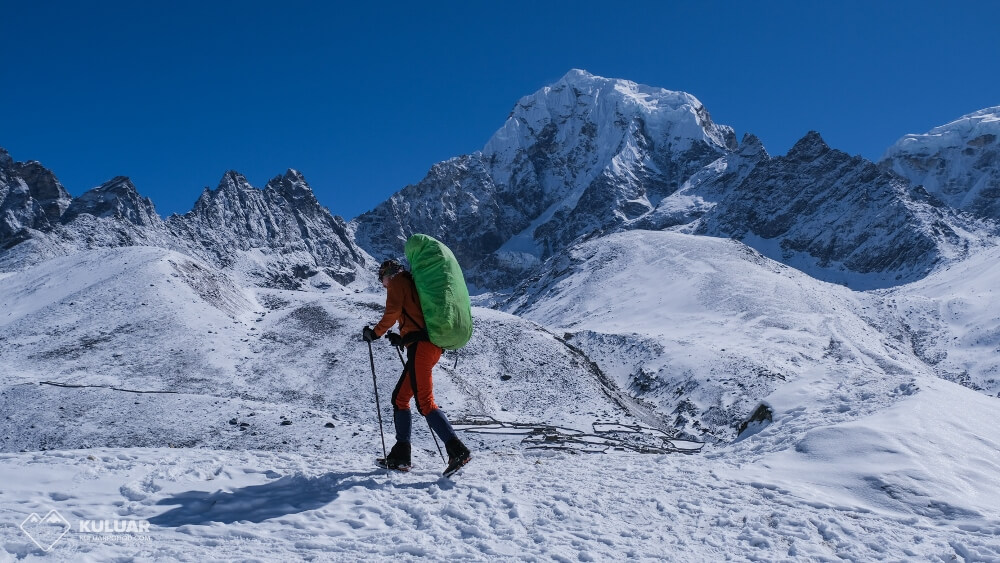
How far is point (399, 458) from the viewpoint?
9297 millimetres

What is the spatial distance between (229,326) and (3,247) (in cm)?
11146

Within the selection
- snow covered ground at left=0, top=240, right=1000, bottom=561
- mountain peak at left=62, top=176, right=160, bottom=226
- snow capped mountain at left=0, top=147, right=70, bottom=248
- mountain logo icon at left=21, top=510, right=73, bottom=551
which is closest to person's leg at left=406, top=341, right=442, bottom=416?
snow covered ground at left=0, top=240, right=1000, bottom=561

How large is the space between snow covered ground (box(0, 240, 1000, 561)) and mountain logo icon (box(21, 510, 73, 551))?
1.4 inches

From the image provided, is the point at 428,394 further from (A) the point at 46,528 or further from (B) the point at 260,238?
(B) the point at 260,238

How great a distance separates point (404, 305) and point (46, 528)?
14.9 feet

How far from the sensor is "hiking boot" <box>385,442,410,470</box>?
9242mm

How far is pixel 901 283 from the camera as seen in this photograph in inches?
→ 4353

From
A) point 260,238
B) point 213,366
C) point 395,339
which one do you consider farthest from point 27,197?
point 395,339

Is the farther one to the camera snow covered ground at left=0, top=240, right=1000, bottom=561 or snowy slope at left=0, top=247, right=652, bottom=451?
snowy slope at left=0, top=247, right=652, bottom=451

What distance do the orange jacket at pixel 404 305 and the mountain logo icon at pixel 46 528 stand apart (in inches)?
156

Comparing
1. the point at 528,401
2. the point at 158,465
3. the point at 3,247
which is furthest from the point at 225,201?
the point at 158,465

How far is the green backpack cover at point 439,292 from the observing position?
872cm

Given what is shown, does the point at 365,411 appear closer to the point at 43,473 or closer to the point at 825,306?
the point at 43,473

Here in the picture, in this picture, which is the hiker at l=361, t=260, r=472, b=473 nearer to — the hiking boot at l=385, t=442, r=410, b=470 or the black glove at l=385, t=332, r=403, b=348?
the black glove at l=385, t=332, r=403, b=348
